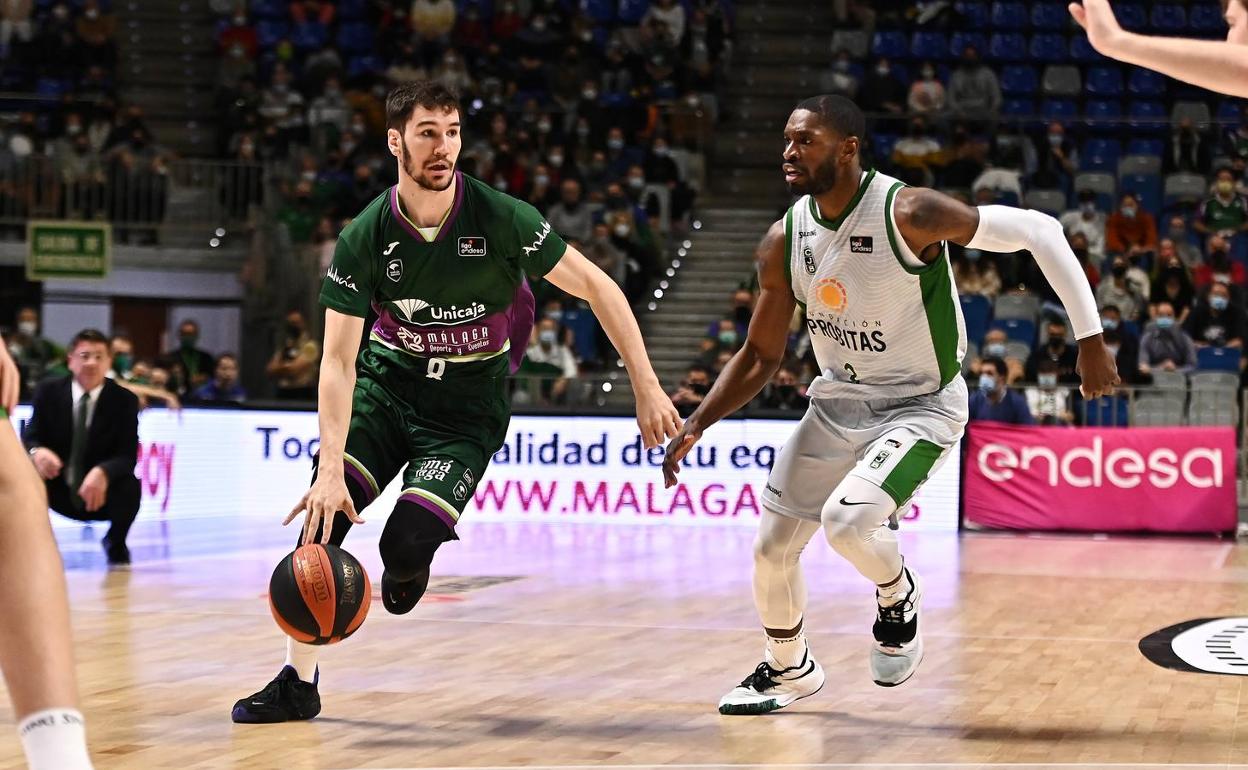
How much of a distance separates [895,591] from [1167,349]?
11.9 m

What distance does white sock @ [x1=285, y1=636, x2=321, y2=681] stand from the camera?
6.39 metres

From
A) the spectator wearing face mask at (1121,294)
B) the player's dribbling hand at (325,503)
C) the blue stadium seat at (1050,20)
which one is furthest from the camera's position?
the blue stadium seat at (1050,20)

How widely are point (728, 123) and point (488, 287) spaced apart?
1830 cm

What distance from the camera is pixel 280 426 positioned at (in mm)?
16688

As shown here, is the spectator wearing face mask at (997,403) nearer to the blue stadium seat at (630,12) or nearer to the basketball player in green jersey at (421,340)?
the blue stadium seat at (630,12)

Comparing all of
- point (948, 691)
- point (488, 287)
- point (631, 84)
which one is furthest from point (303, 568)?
point (631, 84)

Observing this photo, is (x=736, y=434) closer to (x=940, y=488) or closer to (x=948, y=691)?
(x=940, y=488)

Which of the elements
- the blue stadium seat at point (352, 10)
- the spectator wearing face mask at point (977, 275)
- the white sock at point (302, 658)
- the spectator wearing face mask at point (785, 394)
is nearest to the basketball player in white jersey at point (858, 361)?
the white sock at point (302, 658)

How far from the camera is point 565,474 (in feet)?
54.8

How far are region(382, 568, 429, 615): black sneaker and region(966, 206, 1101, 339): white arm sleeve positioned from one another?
236cm

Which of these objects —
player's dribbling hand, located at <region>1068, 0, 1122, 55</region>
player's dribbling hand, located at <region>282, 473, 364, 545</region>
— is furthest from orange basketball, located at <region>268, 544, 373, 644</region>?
player's dribbling hand, located at <region>1068, 0, 1122, 55</region>

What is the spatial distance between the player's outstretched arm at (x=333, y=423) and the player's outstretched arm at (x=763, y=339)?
4.35 feet

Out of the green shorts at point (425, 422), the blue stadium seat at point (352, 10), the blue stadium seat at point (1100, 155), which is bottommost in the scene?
the blue stadium seat at point (1100, 155)

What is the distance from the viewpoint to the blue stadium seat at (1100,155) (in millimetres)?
21453
